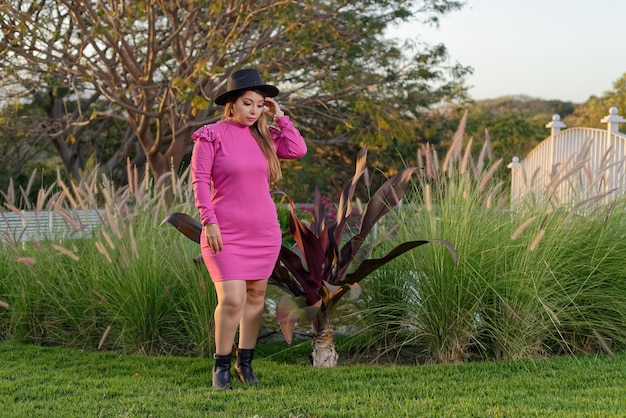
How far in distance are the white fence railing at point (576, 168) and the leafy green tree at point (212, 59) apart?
3881 millimetres

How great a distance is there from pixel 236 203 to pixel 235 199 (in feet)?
0.07

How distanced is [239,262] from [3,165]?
19.5 m

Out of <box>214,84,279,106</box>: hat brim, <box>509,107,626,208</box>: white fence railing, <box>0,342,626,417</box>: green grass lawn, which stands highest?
<box>214,84,279,106</box>: hat brim

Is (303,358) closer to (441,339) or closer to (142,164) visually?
(441,339)

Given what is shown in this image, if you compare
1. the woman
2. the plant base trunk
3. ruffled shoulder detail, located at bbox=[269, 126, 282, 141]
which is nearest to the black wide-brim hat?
the woman

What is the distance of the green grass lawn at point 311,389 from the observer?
3.59m

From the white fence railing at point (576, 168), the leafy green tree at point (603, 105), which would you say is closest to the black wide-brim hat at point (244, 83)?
the white fence railing at point (576, 168)

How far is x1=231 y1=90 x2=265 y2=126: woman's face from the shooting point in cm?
403

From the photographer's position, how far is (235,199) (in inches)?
155

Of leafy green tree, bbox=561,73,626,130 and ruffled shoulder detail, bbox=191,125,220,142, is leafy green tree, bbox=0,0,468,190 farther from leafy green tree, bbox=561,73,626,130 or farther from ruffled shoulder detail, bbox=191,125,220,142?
leafy green tree, bbox=561,73,626,130

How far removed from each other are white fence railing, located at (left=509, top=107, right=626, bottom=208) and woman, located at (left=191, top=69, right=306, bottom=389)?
1.86m

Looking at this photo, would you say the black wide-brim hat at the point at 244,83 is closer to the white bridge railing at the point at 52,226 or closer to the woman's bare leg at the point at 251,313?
the woman's bare leg at the point at 251,313

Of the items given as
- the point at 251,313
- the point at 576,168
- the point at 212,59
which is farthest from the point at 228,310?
the point at 212,59

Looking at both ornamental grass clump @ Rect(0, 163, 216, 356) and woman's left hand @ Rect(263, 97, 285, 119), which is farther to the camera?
ornamental grass clump @ Rect(0, 163, 216, 356)
